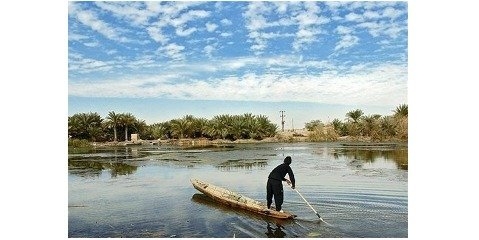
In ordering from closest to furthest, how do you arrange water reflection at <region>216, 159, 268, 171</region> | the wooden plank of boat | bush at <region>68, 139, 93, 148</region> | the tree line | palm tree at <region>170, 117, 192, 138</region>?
the wooden plank of boat
water reflection at <region>216, 159, 268, 171</region>
bush at <region>68, 139, 93, 148</region>
the tree line
palm tree at <region>170, 117, 192, 138</region>

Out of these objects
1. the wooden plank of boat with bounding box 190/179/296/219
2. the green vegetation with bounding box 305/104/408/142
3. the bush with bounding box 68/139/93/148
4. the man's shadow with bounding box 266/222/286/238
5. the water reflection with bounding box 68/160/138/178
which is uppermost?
the green vegetation with bounding box 305/104/408/142

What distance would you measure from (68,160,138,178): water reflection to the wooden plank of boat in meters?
5.69

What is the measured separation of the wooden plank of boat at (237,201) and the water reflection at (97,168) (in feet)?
18.7

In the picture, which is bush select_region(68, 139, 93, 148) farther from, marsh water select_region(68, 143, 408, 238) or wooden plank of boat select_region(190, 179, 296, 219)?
wooden plank of boat select_region(190, 179, 296, 219)

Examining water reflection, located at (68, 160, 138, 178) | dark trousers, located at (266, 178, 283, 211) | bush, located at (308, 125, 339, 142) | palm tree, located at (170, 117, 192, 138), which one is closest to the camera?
dark trousers, located at (266, 178, 283, 211)

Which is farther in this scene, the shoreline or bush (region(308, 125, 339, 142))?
bush (region(308, 125, 339, 142))

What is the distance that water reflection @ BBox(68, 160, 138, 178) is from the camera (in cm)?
1723

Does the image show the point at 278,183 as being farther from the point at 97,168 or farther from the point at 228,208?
the point at 97,168

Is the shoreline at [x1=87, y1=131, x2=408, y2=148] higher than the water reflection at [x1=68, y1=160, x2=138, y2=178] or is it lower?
higher

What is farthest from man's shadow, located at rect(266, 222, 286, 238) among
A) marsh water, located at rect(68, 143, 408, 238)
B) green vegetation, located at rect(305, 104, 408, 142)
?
green vegetation, located at rect(305, 104, 408, 142)
